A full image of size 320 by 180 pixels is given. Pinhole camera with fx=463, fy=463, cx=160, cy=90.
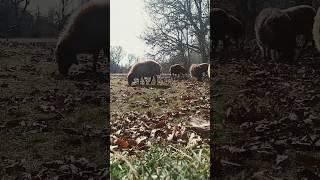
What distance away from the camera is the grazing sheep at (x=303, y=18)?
385 centimetres

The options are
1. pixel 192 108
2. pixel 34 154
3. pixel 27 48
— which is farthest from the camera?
pixel 192 108

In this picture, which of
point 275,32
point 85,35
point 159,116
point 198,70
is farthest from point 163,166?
point 275,32

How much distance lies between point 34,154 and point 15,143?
17 centimetres

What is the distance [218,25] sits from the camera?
4059mm

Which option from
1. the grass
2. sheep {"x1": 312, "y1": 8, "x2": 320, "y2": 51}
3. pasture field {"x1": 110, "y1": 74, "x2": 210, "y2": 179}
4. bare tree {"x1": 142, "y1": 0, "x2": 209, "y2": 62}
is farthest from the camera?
bare tree {"x1": 142, "y1": 0, "x2": 209, "y2": 62}

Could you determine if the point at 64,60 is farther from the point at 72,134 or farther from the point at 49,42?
the point at 72,134

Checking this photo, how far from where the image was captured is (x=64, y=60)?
383cm

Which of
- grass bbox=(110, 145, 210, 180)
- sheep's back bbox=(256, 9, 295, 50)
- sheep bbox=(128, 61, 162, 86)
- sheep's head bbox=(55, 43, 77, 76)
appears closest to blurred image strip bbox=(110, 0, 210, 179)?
sheep bbox=(128, 61, 162, 86)

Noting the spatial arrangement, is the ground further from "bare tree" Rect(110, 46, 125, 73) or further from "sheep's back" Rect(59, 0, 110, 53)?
"sheep's back" Rect(59, 0, 110, 53)

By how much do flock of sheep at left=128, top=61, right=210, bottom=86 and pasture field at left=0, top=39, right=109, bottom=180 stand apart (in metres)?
0.28

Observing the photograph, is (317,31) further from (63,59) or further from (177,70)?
(63,59)

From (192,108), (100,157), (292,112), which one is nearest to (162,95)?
(192,108)

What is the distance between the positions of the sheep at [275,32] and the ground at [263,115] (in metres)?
0.13

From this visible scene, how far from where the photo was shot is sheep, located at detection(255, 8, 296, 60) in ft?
13.0
